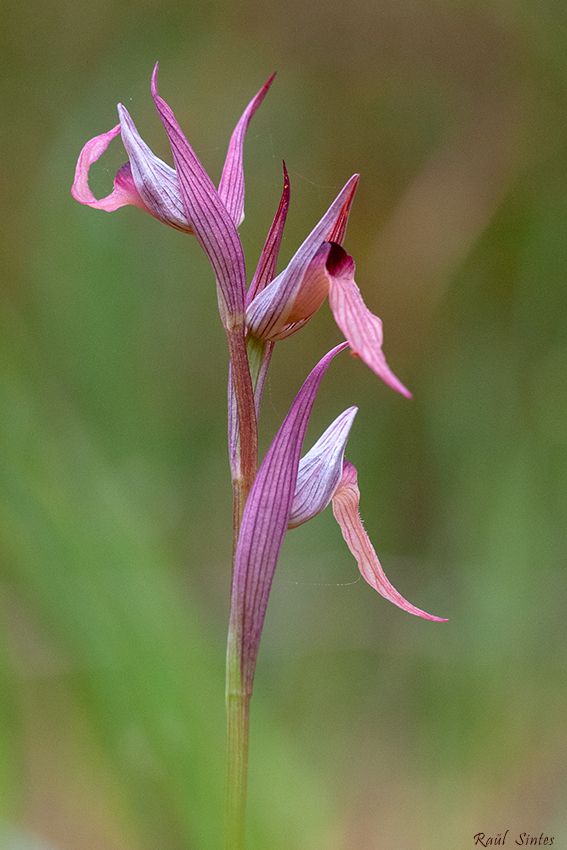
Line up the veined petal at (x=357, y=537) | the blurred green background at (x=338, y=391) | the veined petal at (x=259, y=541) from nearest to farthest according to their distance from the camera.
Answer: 1. the veined petal at (x=259, y=541)
2. the veined petal at (x=357, y=537)
3. the blurred green background at (x=338, y=391)

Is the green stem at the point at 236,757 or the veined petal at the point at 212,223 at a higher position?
the veined petal at the point at 212,223

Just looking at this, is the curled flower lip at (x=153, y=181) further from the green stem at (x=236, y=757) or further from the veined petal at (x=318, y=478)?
the green stem at (x=236, y=757)

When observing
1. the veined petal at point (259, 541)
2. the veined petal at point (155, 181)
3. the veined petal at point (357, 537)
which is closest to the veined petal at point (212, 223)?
the veined petal at point (155, 181)

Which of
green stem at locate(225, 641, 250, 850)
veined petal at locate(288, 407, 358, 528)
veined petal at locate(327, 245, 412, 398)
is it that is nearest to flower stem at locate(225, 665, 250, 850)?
green stem at locate(225, 641, 250, 850)

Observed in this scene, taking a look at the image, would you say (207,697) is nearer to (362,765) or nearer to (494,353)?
(362,765)

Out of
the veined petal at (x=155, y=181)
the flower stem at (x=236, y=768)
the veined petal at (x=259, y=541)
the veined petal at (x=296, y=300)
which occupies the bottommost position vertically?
the flower stem at (x=236, y=768)

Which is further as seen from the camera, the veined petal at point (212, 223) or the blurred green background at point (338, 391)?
the blurred green background at point (338, 391)

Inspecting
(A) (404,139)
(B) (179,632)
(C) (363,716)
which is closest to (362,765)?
(C) (363,716)
